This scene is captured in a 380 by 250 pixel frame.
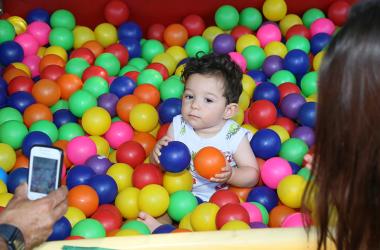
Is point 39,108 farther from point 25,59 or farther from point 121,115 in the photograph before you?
point 25,59

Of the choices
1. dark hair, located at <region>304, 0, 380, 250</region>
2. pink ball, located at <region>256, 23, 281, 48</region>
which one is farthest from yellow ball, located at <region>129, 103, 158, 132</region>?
dark hair, located at <region>304, 0, 380, 250</region>

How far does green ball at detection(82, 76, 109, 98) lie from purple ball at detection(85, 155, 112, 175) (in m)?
0.37

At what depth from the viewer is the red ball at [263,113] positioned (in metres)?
1.98

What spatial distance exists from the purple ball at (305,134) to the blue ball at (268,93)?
185 millimetres

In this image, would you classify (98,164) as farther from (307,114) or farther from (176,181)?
(307,114)

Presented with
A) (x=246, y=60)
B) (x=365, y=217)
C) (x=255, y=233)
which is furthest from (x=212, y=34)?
(x=365, y=217)

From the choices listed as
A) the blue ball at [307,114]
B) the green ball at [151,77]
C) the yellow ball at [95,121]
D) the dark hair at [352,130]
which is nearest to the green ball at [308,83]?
the blue ball at [307,114]

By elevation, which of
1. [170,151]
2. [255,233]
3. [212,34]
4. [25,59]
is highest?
[212,34]

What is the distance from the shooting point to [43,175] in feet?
3.83

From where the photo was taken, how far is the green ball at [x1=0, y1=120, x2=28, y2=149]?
6.24 ft

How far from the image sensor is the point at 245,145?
180 centimetres

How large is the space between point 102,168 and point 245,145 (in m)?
0.47

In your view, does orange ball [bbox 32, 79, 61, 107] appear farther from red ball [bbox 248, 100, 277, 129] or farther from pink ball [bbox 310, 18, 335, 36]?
pink ball [bbox 310, 18, 335, 36]

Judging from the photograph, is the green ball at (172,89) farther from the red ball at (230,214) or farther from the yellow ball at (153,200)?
the red ball at (230,214)
